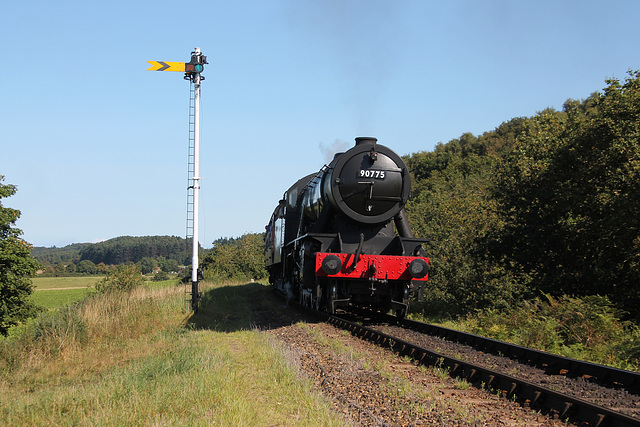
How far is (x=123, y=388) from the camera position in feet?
20.7

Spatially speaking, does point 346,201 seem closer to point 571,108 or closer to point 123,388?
point 123,388

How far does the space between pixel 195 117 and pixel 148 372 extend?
390 inches

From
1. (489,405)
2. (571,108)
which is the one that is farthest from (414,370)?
(571,108)

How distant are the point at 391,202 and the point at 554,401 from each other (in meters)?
6.46

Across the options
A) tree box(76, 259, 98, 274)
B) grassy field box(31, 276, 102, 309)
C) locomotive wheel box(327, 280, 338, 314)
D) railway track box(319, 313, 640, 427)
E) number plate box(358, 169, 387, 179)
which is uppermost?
number plate box(358, 169, 387, 179)

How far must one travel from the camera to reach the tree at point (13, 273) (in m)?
21.9

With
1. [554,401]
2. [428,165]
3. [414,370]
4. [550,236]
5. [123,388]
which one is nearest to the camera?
[554,401]

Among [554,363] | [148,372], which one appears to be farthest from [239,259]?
[554,363]

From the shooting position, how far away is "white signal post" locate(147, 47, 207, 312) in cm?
1480

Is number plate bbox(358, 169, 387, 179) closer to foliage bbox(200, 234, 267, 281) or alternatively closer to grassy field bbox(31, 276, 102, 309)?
grassy field bbox(31, 276, 102, 309)

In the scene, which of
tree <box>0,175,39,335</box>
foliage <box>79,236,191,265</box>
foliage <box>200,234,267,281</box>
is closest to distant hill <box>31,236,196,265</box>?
foliage <box>79,236,191,265</box>

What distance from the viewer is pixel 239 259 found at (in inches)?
1813

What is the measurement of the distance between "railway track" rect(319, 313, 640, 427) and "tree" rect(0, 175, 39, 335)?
19.2 metres

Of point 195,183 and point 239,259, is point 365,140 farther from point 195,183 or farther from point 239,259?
point 239,259
